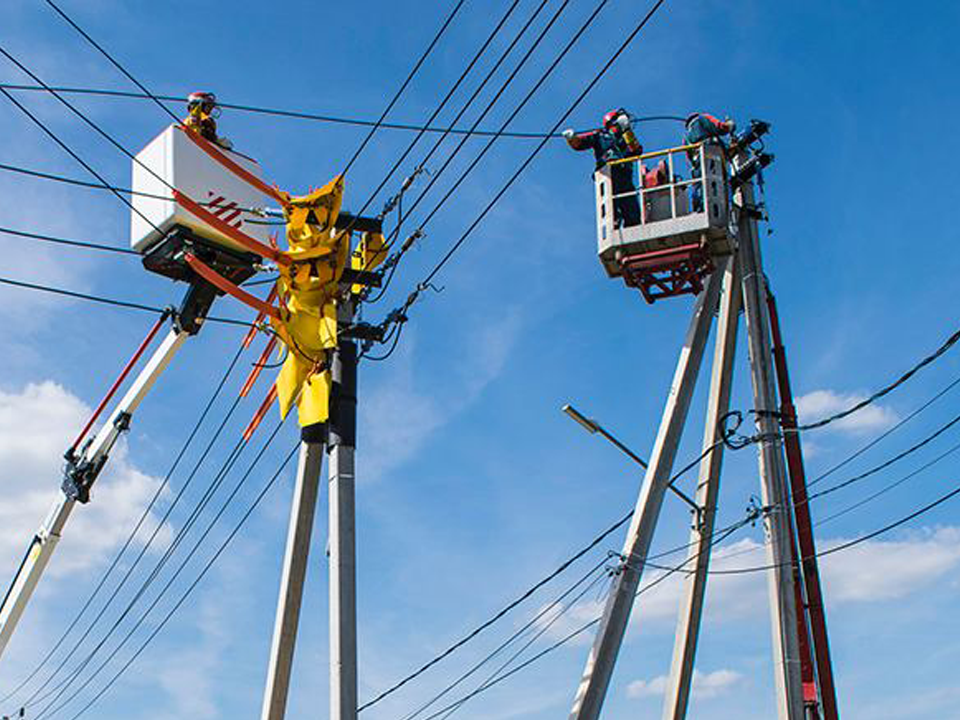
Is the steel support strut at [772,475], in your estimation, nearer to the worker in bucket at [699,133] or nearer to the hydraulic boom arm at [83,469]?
the worker in bucket at [699,133]

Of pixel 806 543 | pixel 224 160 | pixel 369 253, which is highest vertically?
pixel 224 160

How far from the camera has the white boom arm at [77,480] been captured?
19.0 m

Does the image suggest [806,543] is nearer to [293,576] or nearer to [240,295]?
[293,576]

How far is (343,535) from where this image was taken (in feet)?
42.9

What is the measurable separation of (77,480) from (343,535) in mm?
8592

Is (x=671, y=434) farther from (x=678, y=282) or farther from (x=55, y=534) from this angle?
(x=55, y=534)

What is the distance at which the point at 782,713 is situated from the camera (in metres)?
11.9

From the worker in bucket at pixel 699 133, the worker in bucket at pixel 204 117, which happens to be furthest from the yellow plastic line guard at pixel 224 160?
the worker in bucket at pixel 699 133

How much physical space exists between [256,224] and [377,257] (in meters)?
2.28

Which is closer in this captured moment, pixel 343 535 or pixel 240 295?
pixel 343 535

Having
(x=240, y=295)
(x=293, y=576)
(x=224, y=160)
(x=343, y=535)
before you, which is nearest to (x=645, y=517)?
(x=343, y=535)

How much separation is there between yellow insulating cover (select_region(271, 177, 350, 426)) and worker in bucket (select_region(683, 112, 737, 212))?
4273 mm

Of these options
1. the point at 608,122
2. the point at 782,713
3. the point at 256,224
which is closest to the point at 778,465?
the point at 782,713

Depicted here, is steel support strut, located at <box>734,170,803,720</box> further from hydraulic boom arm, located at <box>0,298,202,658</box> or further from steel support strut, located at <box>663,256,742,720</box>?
hydraulic boom arm, located at <box>0,298,202,658</box>
